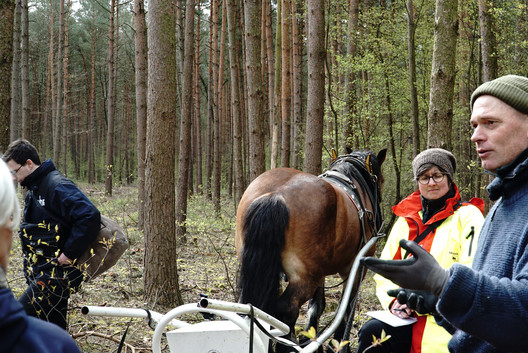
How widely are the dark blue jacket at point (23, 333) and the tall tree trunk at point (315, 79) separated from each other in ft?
20.3

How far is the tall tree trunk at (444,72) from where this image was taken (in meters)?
4.95

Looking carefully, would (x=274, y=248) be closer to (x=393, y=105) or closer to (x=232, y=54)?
(x=232, y=54)

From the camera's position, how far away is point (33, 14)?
31.4 meters

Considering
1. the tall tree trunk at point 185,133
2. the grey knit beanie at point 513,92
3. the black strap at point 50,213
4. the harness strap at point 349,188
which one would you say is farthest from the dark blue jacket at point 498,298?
the tall tree trunk at point 185,133

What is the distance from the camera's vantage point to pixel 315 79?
6.95 meters

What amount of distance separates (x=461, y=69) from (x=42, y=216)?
1571cm

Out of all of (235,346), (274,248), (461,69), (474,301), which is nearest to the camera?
(474,301)

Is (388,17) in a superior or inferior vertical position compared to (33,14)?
inferior

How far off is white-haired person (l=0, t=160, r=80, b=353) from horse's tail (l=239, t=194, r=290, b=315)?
2788 millimetres

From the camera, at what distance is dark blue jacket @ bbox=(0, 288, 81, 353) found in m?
0.96

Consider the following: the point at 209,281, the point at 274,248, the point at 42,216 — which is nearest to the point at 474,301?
the point at 274,248

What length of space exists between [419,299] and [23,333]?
A: 1.11 meters

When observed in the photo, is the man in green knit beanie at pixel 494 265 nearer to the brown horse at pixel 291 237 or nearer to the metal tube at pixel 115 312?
the metal tube at pixel 115 312

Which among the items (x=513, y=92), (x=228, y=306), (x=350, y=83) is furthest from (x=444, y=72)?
(x=350, y=83)
